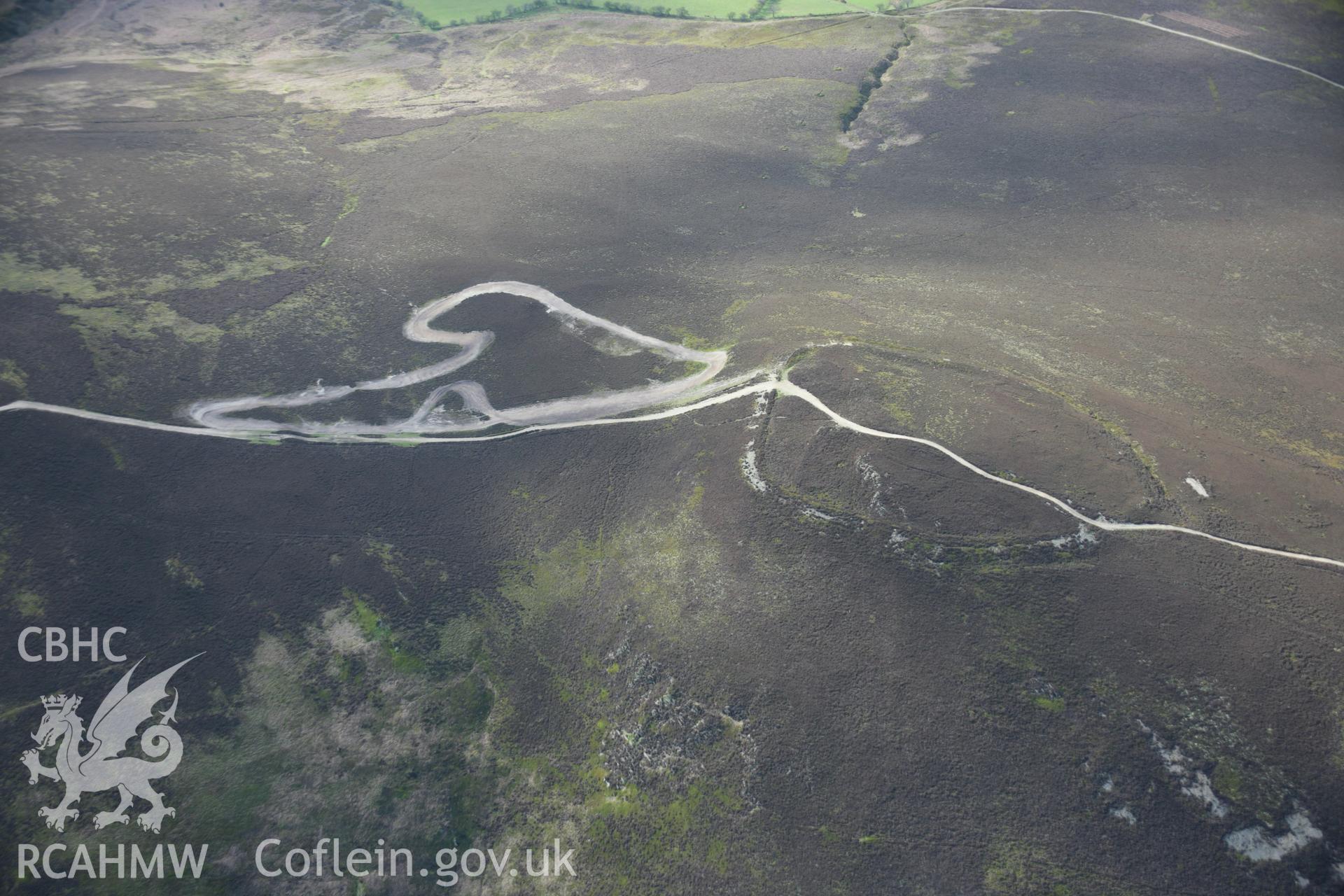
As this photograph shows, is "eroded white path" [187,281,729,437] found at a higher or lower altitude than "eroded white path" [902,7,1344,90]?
lower

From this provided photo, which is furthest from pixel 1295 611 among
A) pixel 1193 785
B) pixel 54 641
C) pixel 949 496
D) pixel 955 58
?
pixel 955 58

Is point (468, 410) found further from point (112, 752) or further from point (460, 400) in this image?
point (112, 752)

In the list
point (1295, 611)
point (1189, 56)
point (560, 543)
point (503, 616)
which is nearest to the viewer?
point (1295, 611)

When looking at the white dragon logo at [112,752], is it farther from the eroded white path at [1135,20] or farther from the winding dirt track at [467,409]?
the eroded white path at [1135,20]

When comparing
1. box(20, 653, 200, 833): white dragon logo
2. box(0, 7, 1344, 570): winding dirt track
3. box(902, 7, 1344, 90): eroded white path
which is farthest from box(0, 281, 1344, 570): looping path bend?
box(902, 7, 1344, 90): eroded white path

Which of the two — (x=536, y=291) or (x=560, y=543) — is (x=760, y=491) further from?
(x=536, y=291)

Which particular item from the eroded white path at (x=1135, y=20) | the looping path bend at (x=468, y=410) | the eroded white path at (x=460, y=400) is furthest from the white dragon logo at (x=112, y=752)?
the eroded white path at (x=1135, y=20)

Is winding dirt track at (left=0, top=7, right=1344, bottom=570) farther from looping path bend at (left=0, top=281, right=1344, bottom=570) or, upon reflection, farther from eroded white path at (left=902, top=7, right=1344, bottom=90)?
eroded white path at (left=902, top=7, right=1344, bottom=90)

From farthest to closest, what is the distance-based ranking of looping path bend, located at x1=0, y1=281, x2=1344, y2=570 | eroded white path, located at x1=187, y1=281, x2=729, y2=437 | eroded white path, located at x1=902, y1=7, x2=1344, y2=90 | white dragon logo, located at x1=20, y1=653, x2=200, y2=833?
eroded white path, located at x1=902, y1=7, x2=1344, y2=90
eroded white path, located at x1=187, y1=281, x2=729, y2=437
looping path bend, located at x1=0, y1=281, x2=1344, y2=570
white dragon logo, located at x1=20, y1=653, x2=200, y2=833

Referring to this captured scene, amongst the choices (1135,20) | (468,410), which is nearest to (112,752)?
(468,410)
